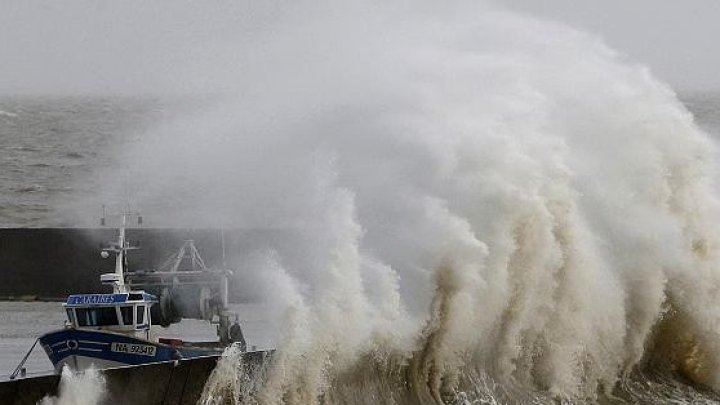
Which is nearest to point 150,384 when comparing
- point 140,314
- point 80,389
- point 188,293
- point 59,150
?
point 80,389

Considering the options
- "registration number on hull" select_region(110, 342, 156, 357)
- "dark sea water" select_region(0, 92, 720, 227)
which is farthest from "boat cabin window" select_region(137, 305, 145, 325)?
"dark sea water" select_region(0, 92, 720, 227)

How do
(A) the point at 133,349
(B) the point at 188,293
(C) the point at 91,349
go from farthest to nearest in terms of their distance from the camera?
(B) the point at 188,293 < (A) the point at 133,349 < (C) the point at 91,349

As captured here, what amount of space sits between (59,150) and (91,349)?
5288cm

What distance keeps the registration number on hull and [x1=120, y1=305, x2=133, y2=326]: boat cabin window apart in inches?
17.5

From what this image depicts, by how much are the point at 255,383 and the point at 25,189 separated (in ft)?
127

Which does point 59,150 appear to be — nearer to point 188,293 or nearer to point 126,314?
point 188,293

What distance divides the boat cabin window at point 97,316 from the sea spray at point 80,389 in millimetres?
2952

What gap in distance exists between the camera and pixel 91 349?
22.8m

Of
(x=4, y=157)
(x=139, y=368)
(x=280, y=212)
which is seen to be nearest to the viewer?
(x=139, y=368)

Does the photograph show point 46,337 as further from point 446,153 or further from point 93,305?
point 446,153

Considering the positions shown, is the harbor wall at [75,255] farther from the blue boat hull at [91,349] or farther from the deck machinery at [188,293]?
the blue boat hull at [91,349]

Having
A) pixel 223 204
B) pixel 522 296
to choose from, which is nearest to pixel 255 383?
pixel 522 296

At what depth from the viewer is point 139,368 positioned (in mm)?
20500

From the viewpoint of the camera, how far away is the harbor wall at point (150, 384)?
1975 centimetres
